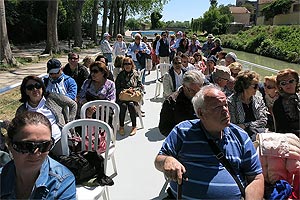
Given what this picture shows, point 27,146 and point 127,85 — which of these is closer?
point 27,146

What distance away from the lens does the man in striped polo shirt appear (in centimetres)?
224

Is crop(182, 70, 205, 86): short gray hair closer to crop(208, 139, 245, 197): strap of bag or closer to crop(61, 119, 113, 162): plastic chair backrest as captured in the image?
crop(61, 119, 113, 162): plastic chair backrest

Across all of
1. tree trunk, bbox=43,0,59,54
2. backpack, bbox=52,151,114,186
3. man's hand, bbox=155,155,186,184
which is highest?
tree trunk, bbox=43,0,59,54

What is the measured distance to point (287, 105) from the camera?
355 centimetres

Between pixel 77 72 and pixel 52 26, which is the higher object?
pixel 52 26

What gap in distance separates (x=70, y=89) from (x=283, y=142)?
2910 millimetres

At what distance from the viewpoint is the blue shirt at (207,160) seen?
2238 millimetres

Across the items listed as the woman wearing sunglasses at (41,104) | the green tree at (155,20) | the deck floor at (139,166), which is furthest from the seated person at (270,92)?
the green tree at (155,20)

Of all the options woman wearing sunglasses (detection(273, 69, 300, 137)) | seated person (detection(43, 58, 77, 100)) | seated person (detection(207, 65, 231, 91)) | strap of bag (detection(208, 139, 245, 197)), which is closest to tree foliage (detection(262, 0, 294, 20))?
seated person (detection(207, 65, 231, 91))

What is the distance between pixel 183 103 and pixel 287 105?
110 centimetres

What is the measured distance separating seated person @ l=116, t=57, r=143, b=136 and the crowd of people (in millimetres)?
18

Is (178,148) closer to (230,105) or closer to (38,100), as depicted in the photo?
(230,105)

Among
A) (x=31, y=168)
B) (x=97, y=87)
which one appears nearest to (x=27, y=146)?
(x=31, y=168)

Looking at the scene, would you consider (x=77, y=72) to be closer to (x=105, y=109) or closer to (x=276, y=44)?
(x=105, y=109)
